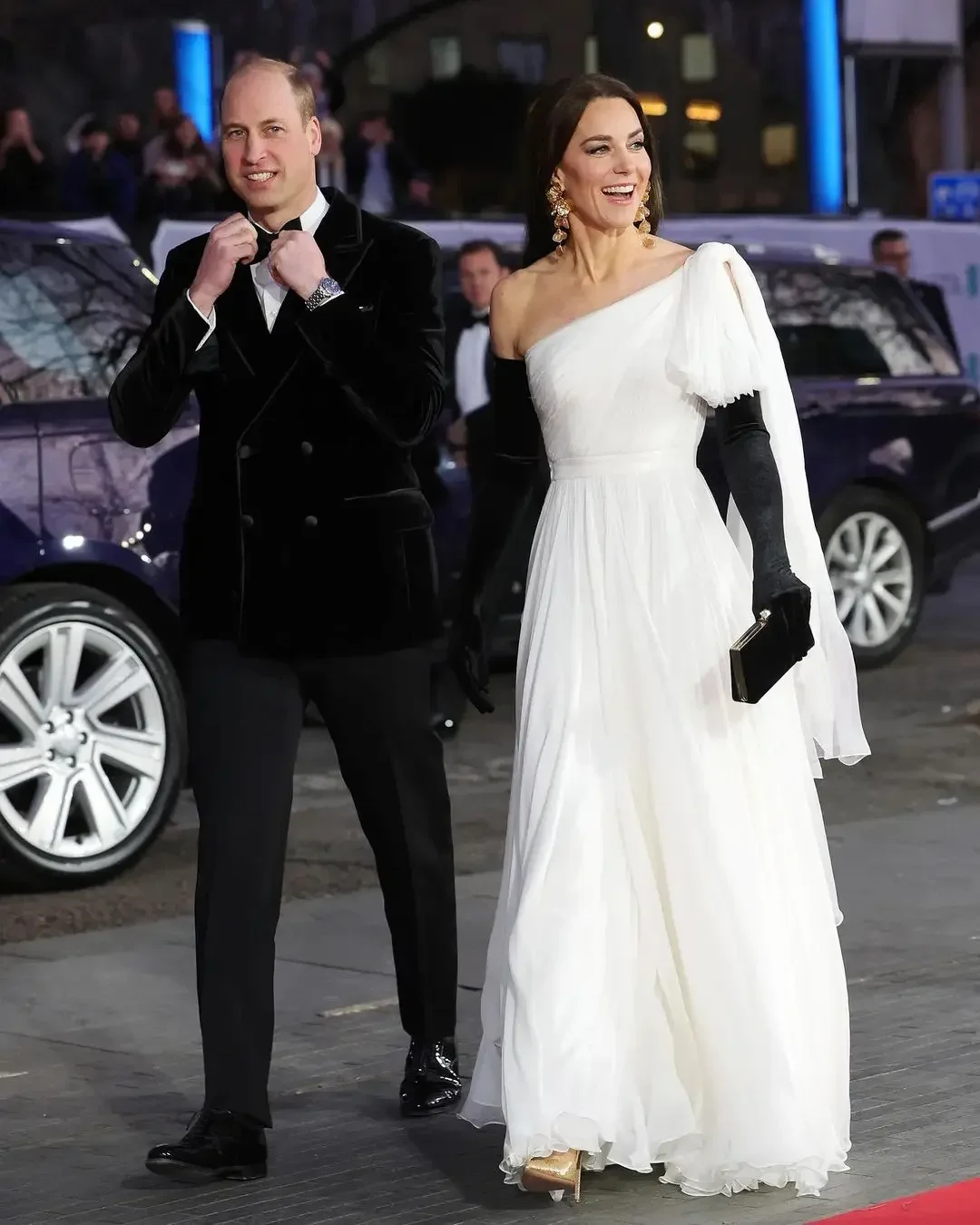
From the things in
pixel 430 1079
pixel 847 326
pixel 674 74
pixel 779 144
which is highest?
pixel 674 74

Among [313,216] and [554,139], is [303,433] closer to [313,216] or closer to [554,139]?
[313,216]

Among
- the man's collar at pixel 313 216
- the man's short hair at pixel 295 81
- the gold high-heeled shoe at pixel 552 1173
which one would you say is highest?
the man's short hair at pixel 295 81

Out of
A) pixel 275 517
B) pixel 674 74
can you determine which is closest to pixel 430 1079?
pixel 275 517

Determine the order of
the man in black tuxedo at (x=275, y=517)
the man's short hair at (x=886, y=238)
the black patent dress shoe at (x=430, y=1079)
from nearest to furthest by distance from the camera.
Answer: the man in black tuxedo at (x=275, y=517) < the black patent dress shoe at (x=430, y=1079) < the man's short hair at (x=886, y=238)

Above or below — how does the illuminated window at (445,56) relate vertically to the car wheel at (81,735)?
above

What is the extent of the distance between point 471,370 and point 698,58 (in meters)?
12.8

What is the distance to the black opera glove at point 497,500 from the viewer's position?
17.5 ft

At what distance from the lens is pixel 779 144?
24984mm

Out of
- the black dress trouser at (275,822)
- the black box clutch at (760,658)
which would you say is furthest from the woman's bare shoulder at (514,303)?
the black box clutch at (760,658)

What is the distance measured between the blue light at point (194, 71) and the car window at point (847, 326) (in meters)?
5.84

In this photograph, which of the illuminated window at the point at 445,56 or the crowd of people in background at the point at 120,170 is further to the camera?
the illuminated window at the point at 445,56

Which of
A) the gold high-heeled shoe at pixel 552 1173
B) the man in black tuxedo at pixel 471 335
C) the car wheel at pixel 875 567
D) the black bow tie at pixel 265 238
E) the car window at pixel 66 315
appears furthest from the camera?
the car wheel at pixel 875 567

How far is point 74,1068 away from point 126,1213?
1.27 meters

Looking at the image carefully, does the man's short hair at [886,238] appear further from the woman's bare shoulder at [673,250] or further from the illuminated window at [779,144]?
the woman's bare shoulder at [673,250]
